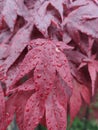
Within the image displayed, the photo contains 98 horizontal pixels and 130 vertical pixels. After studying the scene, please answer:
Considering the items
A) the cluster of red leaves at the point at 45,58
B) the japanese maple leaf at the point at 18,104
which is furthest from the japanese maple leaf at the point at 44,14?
the japanese maple leaf at the point at 18,104

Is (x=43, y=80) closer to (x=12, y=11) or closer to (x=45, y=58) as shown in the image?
(x=45, y=58)

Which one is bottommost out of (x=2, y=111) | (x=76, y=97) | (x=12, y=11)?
(x=76, y=97)

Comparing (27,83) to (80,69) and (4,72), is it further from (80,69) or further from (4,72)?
(80,69)

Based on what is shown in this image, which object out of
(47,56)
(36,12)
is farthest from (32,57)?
(36,12)

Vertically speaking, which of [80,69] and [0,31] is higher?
[0,31]

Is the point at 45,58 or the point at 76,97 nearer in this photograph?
the point at 45,58

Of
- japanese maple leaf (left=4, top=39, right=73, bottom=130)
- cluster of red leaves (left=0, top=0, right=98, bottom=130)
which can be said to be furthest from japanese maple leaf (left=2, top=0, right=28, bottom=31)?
japanese maple leaf (left=4, top=39, right=73, bottom=130)

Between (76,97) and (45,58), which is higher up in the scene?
(45,58)

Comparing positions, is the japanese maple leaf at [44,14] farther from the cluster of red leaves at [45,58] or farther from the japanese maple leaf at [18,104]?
the japanese maple leaf at [18,104]

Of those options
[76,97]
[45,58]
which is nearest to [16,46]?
[45,58]
